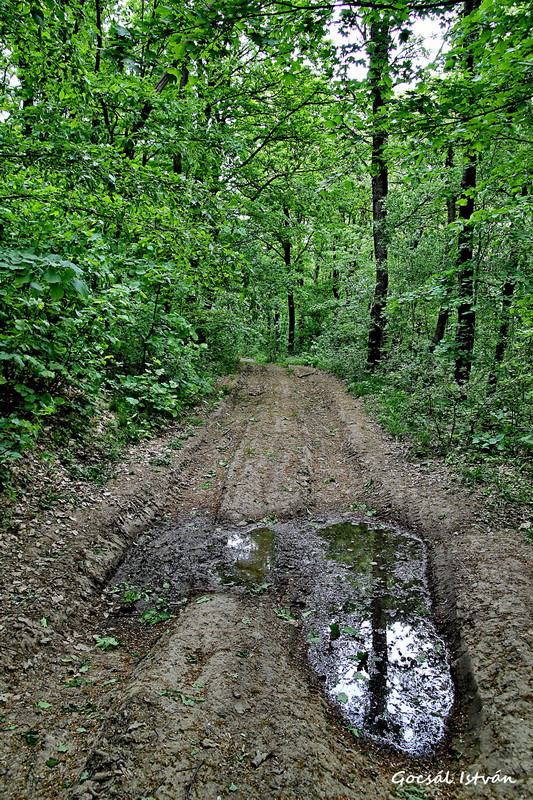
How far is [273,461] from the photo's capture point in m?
8.20

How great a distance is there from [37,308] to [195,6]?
3.13 meters

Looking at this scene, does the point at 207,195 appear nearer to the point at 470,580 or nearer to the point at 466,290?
the point at 466,290

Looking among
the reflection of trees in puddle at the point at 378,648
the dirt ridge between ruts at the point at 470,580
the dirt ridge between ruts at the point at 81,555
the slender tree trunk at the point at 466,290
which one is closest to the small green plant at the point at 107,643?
the dirt ridge between ruts at the point at 81,555

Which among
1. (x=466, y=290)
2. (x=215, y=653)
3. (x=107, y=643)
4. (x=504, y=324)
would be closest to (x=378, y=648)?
(x=215, y=653)

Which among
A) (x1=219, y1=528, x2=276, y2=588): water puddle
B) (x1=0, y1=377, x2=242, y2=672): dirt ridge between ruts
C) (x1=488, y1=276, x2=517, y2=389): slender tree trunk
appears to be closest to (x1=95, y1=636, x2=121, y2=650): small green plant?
(x1=0, y1=377, x2=242, y2=672): dirt ridge between ruts

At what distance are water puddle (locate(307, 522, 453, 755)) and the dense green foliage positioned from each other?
2.39m

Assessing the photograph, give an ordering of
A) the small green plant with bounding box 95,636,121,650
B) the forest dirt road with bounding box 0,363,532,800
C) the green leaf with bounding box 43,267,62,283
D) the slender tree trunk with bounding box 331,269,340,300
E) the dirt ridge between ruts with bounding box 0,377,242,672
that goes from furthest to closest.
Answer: the slender tree trunk with bounding box 331,269,340,300
the small green plant with bounding box 95,636,121,650
the dirt ridge between ruts with bounding box 0,377,242,672
the forest dirt road with bounding box 0,363,532,800
the green leaf with bounding box 43,267,62,283

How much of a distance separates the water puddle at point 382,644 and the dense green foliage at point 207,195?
239 centimetres

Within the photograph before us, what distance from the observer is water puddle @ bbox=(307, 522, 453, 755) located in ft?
10.8

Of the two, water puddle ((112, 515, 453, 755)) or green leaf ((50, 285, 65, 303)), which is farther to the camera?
water puddle ((112, 515, 453, 755))

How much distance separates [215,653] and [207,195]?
21.4 feet

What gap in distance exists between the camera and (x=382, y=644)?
13.2 ft

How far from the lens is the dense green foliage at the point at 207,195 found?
413cm

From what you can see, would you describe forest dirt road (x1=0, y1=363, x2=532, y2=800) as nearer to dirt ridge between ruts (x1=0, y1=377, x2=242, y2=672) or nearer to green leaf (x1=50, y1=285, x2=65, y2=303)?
dirt ridge between ruts (x1=0, y1=377, x2=242, y2=672)
